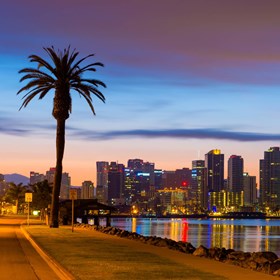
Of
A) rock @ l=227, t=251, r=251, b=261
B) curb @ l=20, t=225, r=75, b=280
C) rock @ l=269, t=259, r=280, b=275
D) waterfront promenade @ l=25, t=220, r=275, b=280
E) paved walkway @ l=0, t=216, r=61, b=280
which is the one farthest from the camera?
rock @ l=227, t=251, r=251, b=261

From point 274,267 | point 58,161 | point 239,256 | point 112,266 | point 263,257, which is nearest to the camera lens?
point 112,266

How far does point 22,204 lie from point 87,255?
138074 millimetres

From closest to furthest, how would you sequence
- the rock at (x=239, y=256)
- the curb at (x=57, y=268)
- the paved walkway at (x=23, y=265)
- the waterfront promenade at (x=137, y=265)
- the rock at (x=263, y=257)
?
1. the waterfront promenade at (x=137, y=265)
2. the curb at (x=57, y=268)
3. the paved walkway at (x=23, y=265)
4. the rock at (x=263, y=257)
5. the rock at (x=239, y=256)

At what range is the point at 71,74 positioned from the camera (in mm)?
54875

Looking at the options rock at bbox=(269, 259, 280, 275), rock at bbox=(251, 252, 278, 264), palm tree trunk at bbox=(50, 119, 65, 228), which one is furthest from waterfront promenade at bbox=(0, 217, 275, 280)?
palm tree trunk at bbox=(50, 119, 65, 228)

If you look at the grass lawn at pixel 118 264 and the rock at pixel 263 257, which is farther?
the rock at pixel 263 257

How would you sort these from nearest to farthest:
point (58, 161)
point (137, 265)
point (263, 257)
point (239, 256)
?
point (137, 265) < point (263, 257) < point (239, 256) < point (58, 161)

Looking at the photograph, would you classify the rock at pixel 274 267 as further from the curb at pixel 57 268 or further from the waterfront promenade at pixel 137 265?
the curb at pixel 57 268

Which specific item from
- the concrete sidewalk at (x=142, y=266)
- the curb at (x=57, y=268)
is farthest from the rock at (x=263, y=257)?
the curb at (x=57, y=268)

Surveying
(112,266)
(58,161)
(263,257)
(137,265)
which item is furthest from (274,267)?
(58,161)

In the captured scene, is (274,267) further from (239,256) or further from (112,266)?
(239,256)

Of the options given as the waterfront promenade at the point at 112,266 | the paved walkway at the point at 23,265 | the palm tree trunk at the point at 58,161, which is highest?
the palm tree trunk at the point at 58,161

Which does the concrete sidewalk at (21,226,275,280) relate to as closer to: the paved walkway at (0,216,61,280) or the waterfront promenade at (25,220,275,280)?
the waterfront promenade at (25,220,275,280)

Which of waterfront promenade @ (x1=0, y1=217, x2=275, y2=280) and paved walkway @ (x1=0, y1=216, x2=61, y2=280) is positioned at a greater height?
waterfront promenade @ (x1=0, y1=217, x2=275, y2=280)
